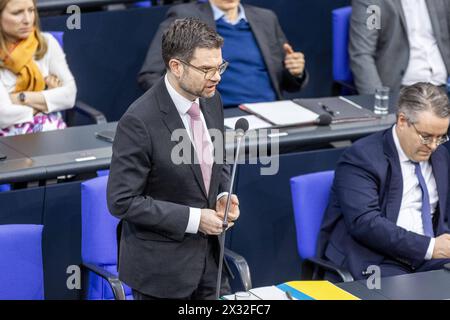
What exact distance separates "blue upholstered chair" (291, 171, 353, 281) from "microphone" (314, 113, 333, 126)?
1.69 ft

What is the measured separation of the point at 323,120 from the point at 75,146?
3.46ft

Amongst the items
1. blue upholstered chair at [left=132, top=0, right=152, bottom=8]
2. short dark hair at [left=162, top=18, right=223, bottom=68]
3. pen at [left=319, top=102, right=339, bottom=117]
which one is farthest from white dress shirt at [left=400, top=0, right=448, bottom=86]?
short dark hair at [left=162, top=18, right=223, bottom=68]

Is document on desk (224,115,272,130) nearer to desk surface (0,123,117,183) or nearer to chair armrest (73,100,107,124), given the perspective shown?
desk surface (0,123,117,183)

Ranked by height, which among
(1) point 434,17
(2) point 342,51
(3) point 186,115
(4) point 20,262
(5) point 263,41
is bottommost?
(4) point 20,262

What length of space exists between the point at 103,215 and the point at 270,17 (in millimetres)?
1806

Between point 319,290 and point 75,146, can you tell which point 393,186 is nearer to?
point 319,290

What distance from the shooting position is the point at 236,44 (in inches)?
197

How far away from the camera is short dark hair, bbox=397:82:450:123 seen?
3752 mm

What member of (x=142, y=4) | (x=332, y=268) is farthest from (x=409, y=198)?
(x=142, y=4)

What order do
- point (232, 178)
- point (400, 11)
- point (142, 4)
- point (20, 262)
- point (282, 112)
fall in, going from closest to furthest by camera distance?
point (232, 178)
point (20, 262)
point (282, 112)
point (400, 11)
point (142, 4)

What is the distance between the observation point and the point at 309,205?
388cm

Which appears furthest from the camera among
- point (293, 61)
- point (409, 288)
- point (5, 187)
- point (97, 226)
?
point (293, 61)

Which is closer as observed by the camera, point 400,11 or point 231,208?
point 231,208

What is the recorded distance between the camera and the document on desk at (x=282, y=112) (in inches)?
173
